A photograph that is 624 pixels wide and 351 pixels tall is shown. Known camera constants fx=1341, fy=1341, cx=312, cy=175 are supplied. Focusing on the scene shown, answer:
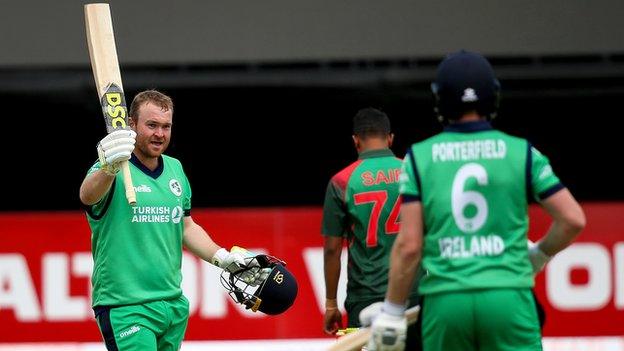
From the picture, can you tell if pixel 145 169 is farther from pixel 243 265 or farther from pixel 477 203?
pixel 477 203

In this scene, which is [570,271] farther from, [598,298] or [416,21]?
[416,21]

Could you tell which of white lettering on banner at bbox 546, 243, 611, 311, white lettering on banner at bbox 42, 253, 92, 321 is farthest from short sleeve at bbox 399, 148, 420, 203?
white lettering on banner at bbox 42, 253, 92, 321

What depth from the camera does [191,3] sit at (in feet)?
36.6

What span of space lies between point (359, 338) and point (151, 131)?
158 cm

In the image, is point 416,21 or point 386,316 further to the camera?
point 416,21

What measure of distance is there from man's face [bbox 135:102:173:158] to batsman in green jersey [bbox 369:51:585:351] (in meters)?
1.69

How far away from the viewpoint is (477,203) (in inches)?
181

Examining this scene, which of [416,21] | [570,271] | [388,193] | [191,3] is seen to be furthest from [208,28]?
[388,193]

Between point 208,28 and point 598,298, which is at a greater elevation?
point 208,28

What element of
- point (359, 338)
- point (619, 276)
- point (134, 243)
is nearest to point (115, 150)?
point (134, 243)

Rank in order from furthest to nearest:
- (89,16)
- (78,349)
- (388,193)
Result: (78,349), (388,193), (89,16)

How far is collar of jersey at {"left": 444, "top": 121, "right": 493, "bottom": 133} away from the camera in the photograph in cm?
471

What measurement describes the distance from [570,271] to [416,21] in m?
2.50

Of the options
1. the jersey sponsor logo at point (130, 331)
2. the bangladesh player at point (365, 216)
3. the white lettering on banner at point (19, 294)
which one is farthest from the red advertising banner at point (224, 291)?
the jersey sponsor logo at point (130, 331)
